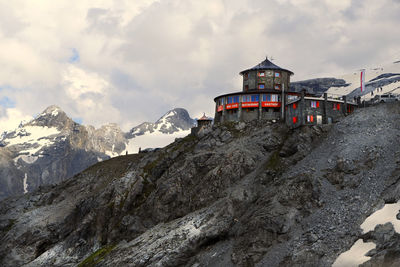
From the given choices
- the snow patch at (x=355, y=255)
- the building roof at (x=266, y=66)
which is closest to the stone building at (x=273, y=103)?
the building roof at (x=266, y=66)

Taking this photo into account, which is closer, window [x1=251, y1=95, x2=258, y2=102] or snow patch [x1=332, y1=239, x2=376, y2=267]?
snow patch [x1=332, y1=239, x2=376, y2=267]

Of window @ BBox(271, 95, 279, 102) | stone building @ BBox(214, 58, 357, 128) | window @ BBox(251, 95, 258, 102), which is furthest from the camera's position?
window @ BBox(251, 95, 258, 102)

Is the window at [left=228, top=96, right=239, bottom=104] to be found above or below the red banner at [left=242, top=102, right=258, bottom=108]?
above

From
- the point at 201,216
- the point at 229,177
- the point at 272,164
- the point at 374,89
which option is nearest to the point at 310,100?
the point at 272,164

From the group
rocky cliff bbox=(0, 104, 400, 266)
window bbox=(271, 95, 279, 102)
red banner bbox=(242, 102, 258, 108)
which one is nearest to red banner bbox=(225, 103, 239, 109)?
red banner bbox=(242, 102, 258, 108)

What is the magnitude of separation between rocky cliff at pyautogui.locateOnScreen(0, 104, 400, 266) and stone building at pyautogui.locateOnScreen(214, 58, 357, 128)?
193 inches

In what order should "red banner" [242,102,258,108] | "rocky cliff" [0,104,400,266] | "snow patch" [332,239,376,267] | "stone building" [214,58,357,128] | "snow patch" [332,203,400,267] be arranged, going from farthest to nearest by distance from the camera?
"red banner" [242,102,258,108], "stone building" [214,58,357,128], "rocky cliff" [0,104,400,266], "snow patch" [332,203,400,267], "snow patch" [332,239,376,267]

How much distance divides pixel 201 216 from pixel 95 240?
105 feet

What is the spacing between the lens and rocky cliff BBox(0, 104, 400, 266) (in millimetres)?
65188

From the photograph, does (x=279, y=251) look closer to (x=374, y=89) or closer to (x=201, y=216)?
(x=201, y=216)

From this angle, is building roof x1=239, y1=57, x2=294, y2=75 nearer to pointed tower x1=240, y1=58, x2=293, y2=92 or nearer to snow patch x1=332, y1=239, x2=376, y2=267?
pointed tower x1=240, y1=58, x2=293, y2=92

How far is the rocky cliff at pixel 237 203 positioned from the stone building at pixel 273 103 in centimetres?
491

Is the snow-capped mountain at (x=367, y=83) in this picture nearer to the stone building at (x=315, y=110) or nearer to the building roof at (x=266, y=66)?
the building roof at (x=266, y=66)

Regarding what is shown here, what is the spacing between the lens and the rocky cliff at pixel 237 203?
6519cm
